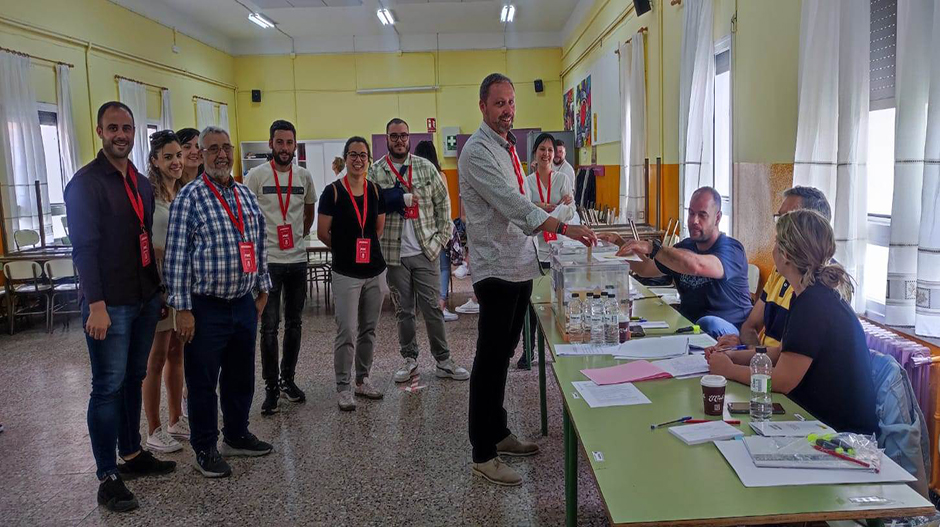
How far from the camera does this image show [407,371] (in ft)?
15.1

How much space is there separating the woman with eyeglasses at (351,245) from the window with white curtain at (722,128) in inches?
112

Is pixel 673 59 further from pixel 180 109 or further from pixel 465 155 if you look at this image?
pixel 180 109

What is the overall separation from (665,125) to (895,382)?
519cm

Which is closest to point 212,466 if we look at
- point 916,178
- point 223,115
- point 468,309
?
point 916,178

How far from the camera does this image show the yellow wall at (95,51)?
24.4ft

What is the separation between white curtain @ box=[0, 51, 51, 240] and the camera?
692 centimetres

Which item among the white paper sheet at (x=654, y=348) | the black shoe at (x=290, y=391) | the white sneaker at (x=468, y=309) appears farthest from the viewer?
the white sneaker at (x=468, y=309)

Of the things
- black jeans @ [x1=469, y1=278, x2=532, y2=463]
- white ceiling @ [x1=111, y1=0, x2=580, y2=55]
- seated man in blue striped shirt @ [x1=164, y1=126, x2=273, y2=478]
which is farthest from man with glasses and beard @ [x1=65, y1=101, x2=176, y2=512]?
white ceiling @ [x1=111, y1=0, x2=580, y2=55]

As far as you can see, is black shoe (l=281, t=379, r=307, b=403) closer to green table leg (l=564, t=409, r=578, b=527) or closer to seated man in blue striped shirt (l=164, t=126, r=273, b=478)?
seated man in blue striped shirt (l=164, t=126, r=273, b=478)

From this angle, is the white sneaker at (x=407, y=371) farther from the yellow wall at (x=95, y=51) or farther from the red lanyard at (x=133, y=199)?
the yellow wall at (x=95, y=51)

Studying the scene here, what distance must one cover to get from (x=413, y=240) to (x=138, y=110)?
6.72 meters

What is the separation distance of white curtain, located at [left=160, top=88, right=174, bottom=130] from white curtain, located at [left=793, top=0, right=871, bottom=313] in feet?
29.8

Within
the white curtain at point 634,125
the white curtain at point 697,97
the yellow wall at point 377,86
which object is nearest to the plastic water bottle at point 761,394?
the white curtain at point 697,97

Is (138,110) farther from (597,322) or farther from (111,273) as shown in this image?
(597,322)
